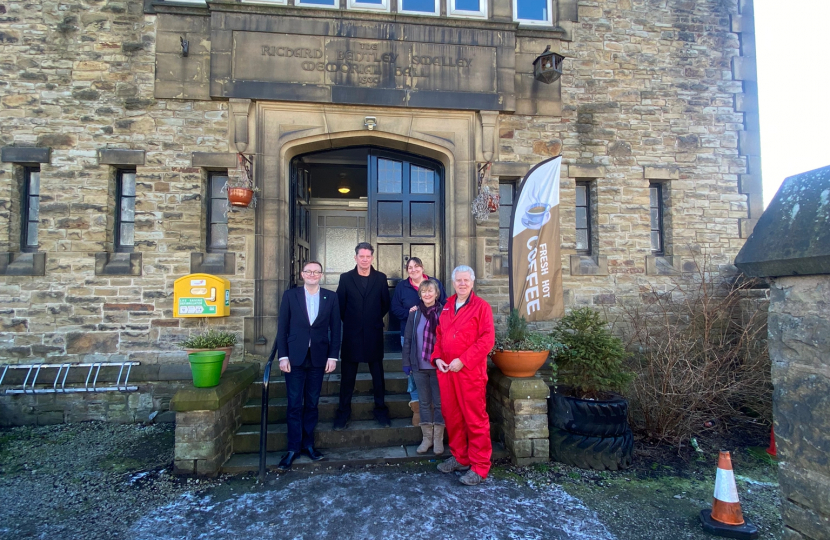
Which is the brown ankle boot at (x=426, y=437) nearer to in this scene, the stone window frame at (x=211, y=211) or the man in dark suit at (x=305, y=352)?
the man in dark suit at (x=305, y=352)

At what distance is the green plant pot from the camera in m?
4.33

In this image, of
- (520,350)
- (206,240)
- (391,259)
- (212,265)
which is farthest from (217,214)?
(520,350)

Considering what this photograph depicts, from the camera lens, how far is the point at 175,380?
18.9ft

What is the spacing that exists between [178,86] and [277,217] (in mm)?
2248

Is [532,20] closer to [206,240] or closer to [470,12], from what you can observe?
[470,12]

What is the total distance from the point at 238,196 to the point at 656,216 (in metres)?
6.29

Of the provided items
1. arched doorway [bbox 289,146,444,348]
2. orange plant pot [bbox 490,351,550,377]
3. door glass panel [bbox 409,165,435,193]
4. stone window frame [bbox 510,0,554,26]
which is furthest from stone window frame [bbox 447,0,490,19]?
orange plant pot [bbox 490,351,550,377]

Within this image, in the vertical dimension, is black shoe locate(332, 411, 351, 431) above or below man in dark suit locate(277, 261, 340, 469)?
below

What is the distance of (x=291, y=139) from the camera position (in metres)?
6.15

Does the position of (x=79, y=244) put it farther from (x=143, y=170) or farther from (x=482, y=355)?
(x=482, y=355)

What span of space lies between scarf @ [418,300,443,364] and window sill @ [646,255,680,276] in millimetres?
4012

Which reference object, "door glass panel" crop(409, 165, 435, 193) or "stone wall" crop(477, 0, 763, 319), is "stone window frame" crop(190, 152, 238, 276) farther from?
"stone wall" crop(477, 0, 763, 319)

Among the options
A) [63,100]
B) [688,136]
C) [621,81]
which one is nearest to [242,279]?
[63,100]

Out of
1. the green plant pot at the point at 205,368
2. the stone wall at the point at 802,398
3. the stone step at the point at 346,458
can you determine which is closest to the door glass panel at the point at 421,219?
the stone step at the point at 346,458
